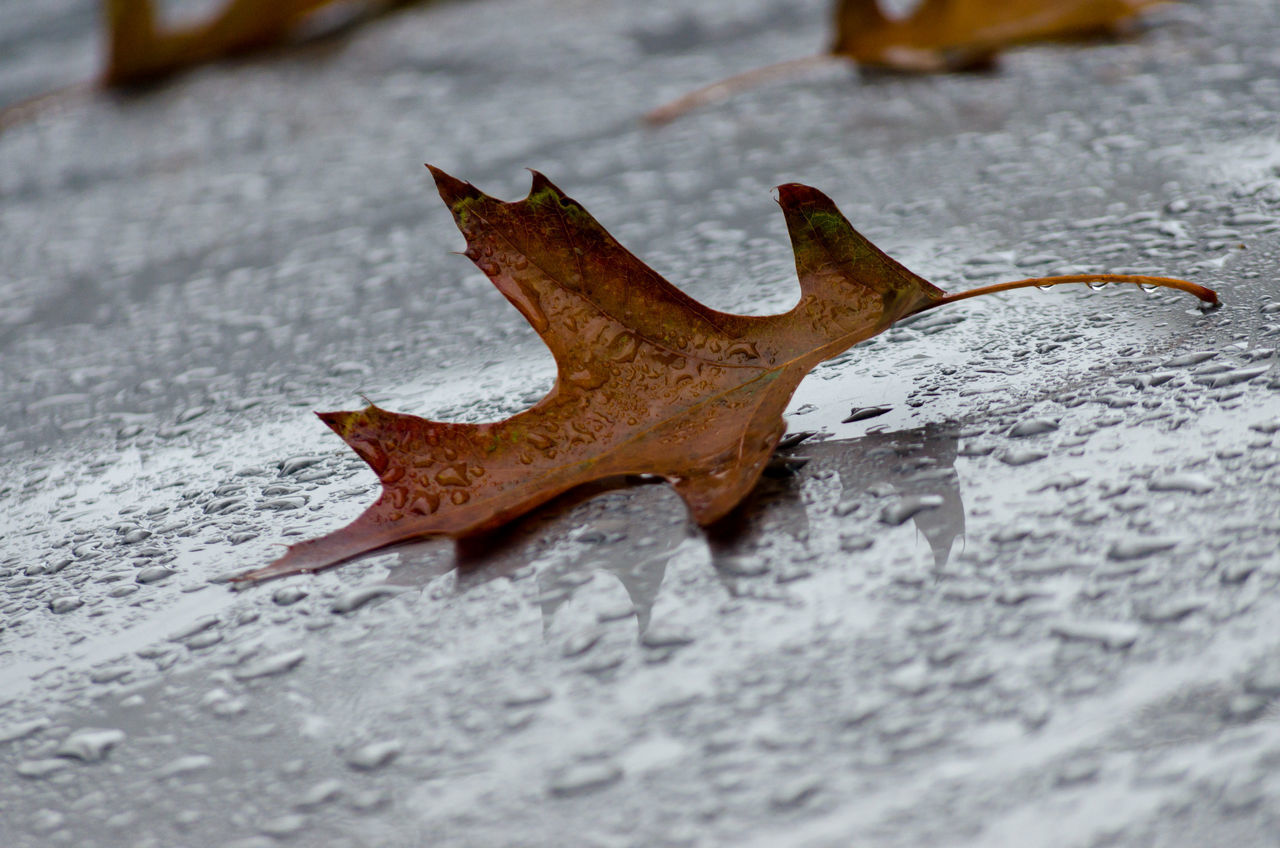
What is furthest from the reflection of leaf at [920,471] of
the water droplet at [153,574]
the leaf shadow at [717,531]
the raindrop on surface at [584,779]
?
the water droplet at [153,574]

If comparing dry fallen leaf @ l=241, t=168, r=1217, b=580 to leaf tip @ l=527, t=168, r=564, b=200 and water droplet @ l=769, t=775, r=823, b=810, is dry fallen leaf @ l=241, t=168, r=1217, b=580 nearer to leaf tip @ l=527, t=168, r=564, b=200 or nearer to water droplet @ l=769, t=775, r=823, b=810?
leaf tip @ l=527, t=168, r=564, b=200

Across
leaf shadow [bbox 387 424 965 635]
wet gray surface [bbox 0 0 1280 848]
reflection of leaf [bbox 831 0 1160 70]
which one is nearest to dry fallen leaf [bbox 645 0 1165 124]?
reflection of leaf [bbox 831 0 1160 70]

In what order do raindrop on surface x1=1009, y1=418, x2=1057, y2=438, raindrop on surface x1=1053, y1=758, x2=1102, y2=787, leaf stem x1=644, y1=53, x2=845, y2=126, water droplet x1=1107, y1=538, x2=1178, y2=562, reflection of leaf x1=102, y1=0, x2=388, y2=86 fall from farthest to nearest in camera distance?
reflection of leaf x1=102, y1=0, x2=388, y2=86, leaf stem x1=644, y1=53, x2=845, y2=126, raindrop on surface x1=1009, y1=418, x2=1057, y2=438, water droplet x1=1107, y1=538, x2=1178, y2=562, raindrop on surface x1=1053, y1=758, x2=1102, y2=787

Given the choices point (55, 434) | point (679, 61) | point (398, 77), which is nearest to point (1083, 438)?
point (55, 434)

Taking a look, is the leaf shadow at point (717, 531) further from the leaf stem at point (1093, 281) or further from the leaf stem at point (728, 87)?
the leaf stem at point (728, 87)

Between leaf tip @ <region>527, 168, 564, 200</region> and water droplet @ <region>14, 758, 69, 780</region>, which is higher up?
leaf tip @ <region>527, 168, 564, 200</region>

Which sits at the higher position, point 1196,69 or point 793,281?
point 1196,69

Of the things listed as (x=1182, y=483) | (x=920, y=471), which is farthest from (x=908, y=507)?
(x=1182, y=483)

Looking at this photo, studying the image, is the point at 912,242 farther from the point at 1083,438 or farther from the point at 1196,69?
the point at 1196,69
